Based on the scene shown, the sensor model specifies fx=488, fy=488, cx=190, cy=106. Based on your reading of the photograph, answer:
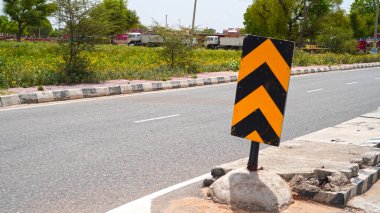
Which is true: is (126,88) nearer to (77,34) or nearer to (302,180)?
(77,34)

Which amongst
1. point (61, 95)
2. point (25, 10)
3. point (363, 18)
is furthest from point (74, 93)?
Answer: point (363, 18)

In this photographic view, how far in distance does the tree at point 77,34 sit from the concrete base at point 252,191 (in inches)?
424

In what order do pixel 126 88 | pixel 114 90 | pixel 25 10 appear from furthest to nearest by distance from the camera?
pixel 25 10 → pixel 126 88 → pixel 114 90

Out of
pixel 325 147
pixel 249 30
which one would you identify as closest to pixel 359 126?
pixel 325 147

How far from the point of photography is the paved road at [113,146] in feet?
15.0

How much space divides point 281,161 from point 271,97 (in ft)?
4.13

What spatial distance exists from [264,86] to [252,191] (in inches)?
37.0

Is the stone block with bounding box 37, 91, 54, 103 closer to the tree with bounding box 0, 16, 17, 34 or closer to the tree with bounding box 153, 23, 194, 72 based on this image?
the tree with bounding box 153, 23, 194, 72

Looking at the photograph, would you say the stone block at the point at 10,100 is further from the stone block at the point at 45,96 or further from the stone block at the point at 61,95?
the stone block at the point at 61,95

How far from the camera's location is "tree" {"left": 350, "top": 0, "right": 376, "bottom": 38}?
82537 mm

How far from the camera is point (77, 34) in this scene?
14.6 m

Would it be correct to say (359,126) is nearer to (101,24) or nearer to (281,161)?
(281,161)

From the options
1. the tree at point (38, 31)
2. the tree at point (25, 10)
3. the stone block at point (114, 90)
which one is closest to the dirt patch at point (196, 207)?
the stone block at point (114, 90)

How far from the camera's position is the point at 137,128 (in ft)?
26.7
